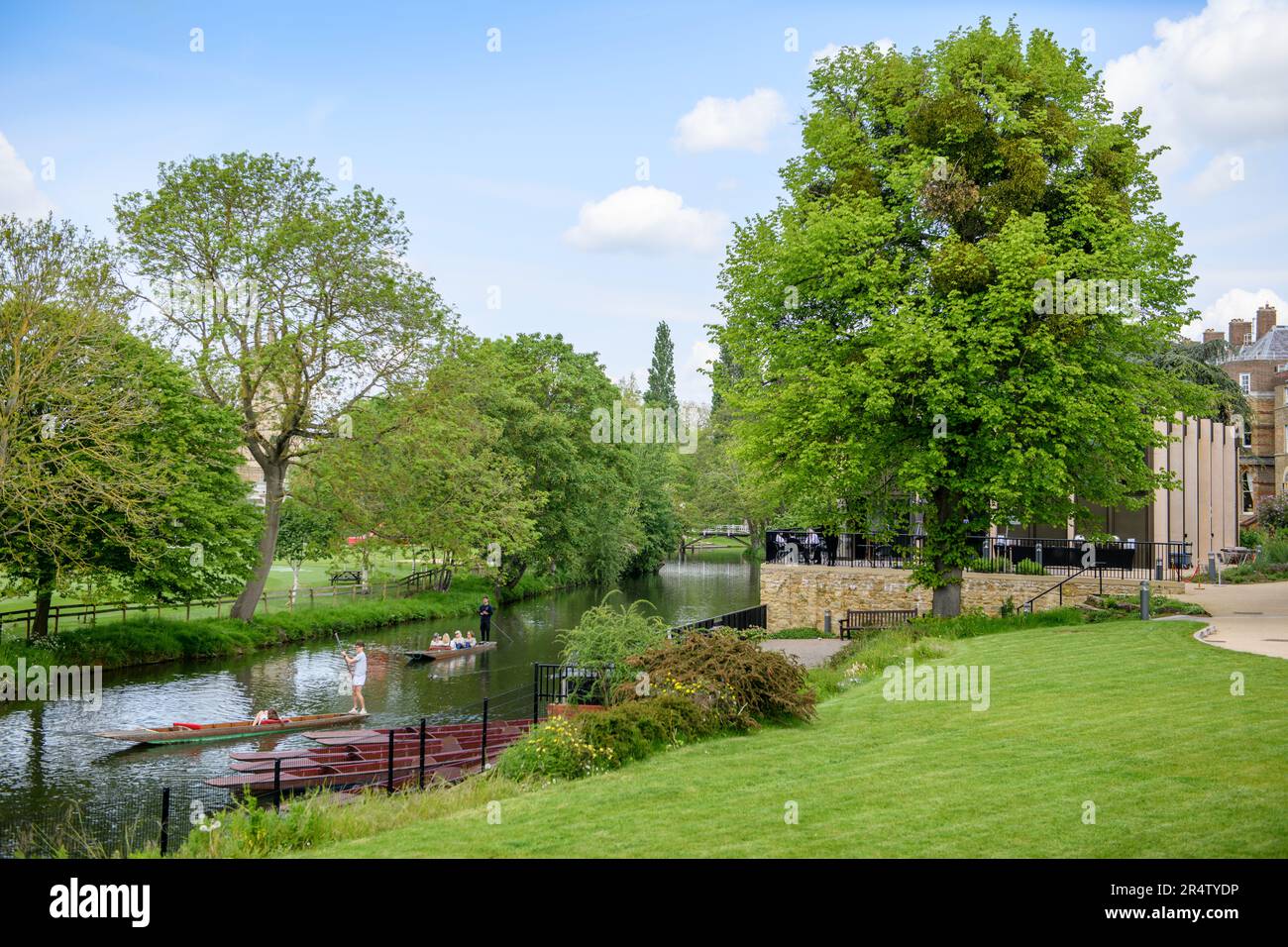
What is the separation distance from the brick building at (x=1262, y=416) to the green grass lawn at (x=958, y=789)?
59.8m

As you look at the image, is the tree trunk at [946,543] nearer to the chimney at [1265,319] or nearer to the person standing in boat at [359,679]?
the person standing in boat at [359,679]

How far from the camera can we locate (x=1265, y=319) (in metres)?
69.8

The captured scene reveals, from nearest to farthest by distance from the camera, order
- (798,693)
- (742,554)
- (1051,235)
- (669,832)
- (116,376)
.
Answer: (669,832), (798,693), (1051,235), (116,376), (742,554)

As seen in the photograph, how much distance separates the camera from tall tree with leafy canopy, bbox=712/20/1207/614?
21.3m

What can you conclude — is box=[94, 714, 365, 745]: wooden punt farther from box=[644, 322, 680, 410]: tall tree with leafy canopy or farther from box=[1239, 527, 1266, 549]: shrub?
box=[644, 322, 680, 410]: tall tree with leafy canopy

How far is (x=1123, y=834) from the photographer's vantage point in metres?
8.24

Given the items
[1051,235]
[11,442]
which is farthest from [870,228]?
[11,442]

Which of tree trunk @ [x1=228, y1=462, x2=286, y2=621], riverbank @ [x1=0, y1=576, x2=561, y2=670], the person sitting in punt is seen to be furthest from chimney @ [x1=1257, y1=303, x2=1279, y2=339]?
the person sitting in punt

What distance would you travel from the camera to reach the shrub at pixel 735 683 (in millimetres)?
13914

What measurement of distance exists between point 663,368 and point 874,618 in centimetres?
7004

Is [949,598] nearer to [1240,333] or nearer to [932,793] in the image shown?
[932,793]

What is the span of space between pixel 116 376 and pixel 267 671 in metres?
9.34
